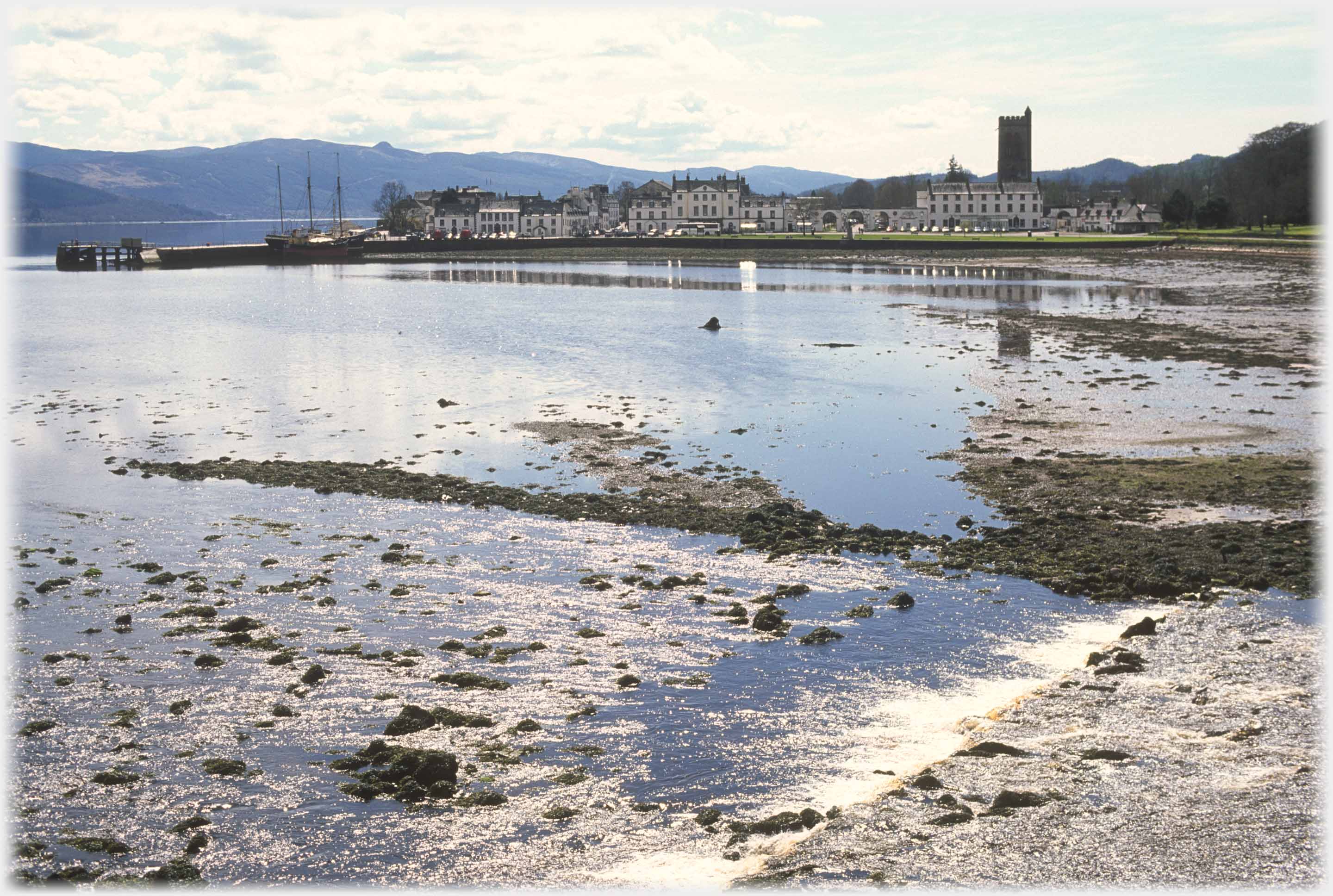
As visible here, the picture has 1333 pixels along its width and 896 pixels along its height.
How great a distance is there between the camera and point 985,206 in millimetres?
179750

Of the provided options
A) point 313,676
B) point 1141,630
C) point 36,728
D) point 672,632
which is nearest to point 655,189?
point 672,632

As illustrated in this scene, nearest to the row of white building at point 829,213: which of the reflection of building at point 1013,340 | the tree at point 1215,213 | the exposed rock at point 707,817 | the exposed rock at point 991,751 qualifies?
the tree at point 1215,213

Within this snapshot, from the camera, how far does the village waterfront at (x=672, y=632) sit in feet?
39.2

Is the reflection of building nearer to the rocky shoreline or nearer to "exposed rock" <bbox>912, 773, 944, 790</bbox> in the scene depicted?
the rocky shoreline

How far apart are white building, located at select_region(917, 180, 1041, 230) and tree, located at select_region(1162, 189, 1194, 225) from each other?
29811 millimetres

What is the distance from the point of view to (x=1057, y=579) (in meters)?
19.3

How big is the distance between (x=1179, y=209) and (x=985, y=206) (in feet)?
122

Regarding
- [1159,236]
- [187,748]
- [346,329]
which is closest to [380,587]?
[187,748]

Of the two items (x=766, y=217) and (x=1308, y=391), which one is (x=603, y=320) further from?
(x=766, y=217)

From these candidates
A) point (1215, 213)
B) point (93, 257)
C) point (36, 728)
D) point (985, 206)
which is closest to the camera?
point (36, 728)

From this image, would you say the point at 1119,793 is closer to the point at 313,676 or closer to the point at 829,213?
the point at 313,676

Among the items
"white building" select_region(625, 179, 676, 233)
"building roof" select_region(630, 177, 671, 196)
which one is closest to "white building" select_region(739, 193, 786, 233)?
"white building" select_region(625, 179, 676, 233)

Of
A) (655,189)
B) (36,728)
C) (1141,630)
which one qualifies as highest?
(655,189)

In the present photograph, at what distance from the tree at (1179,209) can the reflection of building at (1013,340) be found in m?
97.4
